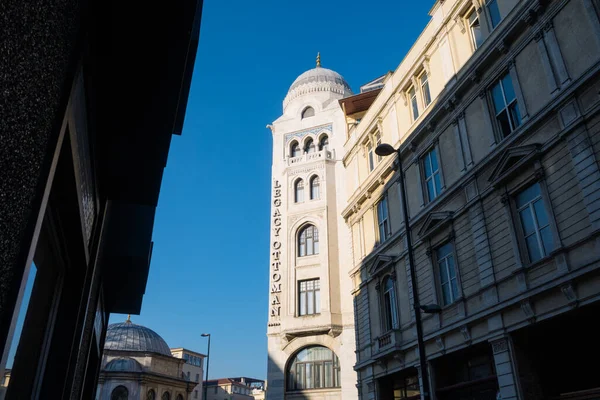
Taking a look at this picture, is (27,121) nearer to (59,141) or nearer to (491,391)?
(59,141)

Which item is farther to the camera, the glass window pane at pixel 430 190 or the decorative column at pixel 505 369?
the glass window pane at pixel 430 190

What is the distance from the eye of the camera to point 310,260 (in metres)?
36.8

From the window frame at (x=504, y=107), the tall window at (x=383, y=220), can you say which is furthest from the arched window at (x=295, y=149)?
the window frame at (x=504, y=107)

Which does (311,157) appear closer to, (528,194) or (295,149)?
(295,149)

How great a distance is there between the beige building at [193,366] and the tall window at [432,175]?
77303mm

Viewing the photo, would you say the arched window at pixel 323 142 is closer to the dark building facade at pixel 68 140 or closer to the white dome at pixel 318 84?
the white dome at pixel 318 84

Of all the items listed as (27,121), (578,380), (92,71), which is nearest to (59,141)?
(27,121)

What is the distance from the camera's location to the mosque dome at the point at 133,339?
65188 millimetres

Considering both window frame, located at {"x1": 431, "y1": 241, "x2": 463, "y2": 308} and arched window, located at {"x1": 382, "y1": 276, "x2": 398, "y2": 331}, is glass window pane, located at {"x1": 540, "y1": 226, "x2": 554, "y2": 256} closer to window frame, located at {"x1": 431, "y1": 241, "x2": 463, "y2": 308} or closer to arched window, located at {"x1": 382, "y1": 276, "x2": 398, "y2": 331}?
window frame, located at {"x1": 431, "y1": 241, "x2": 463, "y2": 308}

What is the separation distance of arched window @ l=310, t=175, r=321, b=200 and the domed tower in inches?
3.0

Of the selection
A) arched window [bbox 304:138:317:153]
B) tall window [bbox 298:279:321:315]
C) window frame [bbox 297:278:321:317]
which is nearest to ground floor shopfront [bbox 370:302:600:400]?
window frame [bbox 297:278:321:317]

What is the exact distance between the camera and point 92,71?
165 inches

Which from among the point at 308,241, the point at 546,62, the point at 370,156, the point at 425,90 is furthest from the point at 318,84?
the point at 546,62

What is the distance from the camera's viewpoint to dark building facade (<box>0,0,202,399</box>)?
2.17m
